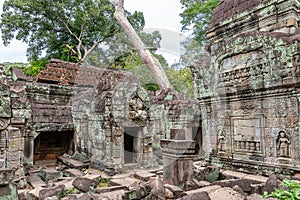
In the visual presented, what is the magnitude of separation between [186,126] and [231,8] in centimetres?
391

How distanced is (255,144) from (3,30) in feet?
62.3

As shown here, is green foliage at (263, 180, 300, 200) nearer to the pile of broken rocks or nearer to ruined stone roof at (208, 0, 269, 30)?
the pile of broken rocks

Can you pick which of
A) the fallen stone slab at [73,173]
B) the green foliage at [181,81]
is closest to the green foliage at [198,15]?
the green foliage at [181,81]

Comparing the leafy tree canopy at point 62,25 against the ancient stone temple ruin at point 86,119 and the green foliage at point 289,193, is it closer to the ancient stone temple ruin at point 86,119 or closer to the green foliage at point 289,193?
the ancient stone temple ruin at point 86,119

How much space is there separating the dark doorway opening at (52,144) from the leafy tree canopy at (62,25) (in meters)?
9.98

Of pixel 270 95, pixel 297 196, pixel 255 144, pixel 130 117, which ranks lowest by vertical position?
pixel 297 196

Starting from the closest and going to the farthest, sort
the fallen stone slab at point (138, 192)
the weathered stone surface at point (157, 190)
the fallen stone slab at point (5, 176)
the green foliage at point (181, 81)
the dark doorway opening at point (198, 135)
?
the fallen stone slab at point (5, 176)
the weathered stone surface at point (157, 190)
the fallen stone slab at point (138, 192)
the dark doorway opening at point (198, 135)
the green foliage at point (181, 81)

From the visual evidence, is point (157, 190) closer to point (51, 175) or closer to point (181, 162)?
point (181, 162)

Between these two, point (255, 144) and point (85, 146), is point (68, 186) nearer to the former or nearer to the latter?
point (85, 146)

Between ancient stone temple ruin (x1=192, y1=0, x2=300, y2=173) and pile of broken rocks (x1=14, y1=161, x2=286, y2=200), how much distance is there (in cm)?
61

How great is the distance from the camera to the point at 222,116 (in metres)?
6.20

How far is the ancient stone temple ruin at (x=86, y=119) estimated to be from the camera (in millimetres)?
5781

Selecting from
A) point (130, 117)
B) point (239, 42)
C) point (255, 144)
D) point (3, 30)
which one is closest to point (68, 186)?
point (130, 117)

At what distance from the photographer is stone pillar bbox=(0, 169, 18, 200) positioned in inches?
117
